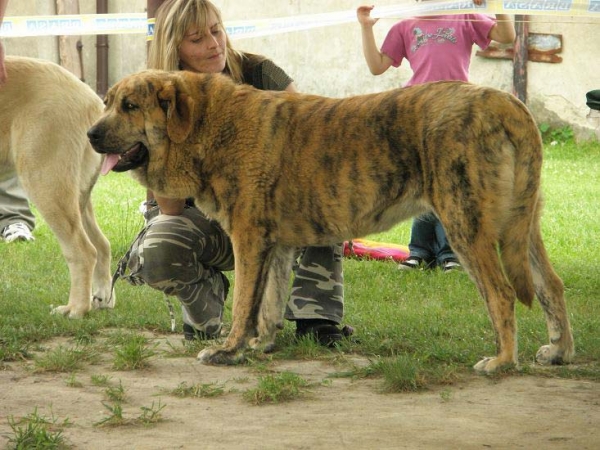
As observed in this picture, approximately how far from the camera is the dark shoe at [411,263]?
22.4ft

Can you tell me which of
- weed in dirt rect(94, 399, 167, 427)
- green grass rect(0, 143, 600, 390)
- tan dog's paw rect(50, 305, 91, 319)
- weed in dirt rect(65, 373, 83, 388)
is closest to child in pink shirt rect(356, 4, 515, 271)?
green grass rect(0, 143, 600, 390)

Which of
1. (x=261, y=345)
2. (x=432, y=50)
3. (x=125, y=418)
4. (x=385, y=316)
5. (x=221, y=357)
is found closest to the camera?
(x=125, y=418)

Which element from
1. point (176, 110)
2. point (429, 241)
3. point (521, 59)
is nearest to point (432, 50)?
point (429, 241)

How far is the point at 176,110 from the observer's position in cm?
436

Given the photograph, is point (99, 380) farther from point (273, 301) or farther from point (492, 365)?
point (492, 365)

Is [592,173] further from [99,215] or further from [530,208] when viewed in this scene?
[530,208]

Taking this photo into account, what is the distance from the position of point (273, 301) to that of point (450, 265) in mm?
2308

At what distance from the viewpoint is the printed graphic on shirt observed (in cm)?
674

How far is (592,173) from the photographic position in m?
11.1

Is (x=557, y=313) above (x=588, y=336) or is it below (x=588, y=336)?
above

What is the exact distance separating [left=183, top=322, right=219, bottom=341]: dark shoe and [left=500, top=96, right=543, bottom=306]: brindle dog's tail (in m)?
1.63

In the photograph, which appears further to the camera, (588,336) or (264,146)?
(588,336)

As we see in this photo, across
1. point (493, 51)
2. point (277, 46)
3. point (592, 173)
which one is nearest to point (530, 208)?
point (592, 173)

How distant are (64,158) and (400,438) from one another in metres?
2.96
